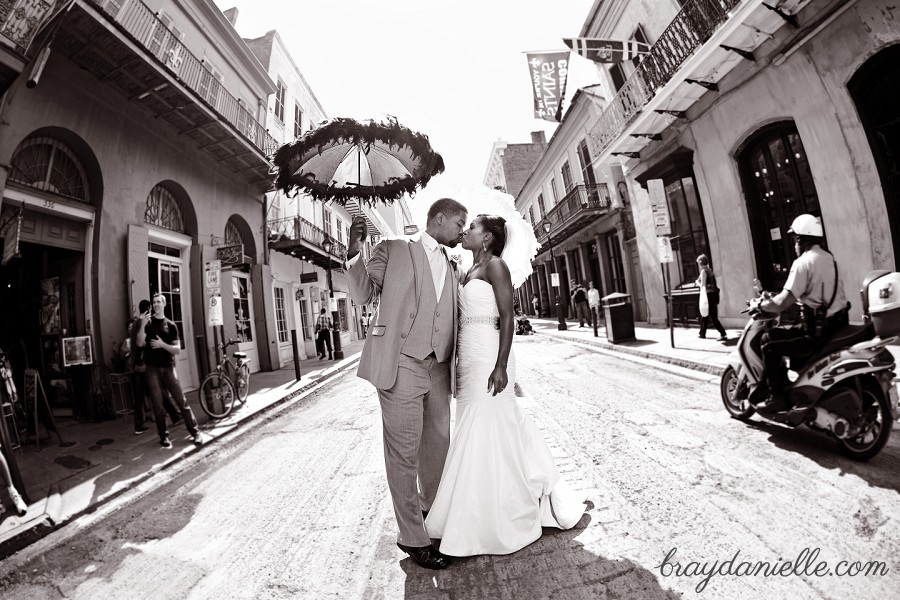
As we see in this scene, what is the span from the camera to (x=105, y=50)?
22.9 ft

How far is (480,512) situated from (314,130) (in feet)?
7.96

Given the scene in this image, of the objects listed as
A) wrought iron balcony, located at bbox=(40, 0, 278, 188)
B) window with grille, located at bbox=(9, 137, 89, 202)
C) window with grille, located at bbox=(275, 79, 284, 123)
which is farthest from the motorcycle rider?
window with grille, located at bbox=(275, 79, 284, 123)

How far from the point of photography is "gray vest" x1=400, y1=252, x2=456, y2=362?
230 cm

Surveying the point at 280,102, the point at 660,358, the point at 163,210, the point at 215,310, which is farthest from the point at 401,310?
the point at 280,102

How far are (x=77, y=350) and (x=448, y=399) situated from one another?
7.22 metres

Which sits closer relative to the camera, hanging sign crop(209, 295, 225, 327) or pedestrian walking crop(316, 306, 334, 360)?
hanging sign crop(209, 295, 225, 327)

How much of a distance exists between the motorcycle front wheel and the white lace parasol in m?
2.65

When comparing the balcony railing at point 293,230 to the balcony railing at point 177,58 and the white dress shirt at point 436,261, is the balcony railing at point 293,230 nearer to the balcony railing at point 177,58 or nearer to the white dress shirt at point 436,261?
the balcony railing at point 177,58

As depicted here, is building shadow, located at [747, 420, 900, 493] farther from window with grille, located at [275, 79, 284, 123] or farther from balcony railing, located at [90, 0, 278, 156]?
window with grille, located at [275, 79, 284, 123]

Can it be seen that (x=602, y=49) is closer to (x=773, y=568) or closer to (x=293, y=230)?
(x=293, y=230)

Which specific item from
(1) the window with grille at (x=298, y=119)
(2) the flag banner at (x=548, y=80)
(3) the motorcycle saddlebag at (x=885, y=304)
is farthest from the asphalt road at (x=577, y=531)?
(1) the window with grille at (x=298, y=119)

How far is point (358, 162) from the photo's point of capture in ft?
9.64

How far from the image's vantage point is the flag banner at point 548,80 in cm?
1441

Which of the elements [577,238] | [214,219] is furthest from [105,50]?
[577,238]
